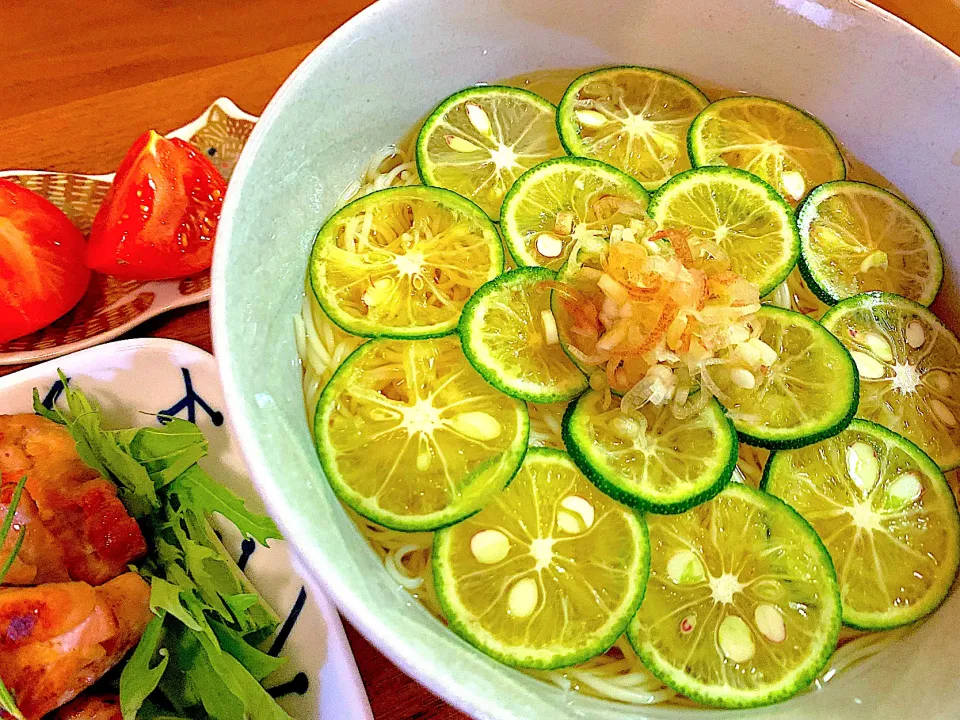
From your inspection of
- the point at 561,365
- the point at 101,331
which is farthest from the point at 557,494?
the point at 101,331

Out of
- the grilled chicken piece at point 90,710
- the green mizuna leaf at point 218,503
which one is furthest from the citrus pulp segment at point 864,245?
the grilled chicken piece at point 90,710

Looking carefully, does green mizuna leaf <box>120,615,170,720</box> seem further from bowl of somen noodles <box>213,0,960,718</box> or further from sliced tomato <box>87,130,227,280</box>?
sliced tomato <box>87,130,227,280</box>

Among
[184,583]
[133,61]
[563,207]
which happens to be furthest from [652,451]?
[133,61]

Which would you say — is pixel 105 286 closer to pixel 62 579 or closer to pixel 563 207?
pixel 62 579

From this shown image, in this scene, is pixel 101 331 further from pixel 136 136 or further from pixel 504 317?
pixel 504 317

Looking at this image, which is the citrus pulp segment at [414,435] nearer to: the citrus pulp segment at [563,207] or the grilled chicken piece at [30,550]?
the citrus pulp segment at [563,207]

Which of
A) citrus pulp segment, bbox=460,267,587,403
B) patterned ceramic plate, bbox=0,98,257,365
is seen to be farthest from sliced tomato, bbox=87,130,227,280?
citrus pulp segment, bbox=460,267,587,403
